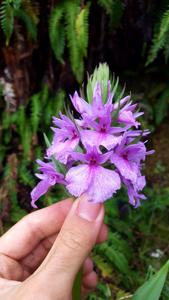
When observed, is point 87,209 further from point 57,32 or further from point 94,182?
point 57,32

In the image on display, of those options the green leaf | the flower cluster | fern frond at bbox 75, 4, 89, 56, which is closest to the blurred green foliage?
fern frond at bbox 75, 4, 89, 56

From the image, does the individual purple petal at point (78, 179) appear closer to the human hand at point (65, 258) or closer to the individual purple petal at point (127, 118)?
the human hand at point (65, 258)

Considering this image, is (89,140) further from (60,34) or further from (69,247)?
(60,34)

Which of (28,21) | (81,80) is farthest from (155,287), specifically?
(28,21)

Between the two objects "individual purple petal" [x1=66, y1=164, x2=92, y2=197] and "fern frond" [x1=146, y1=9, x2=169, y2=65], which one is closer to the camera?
"individual purple petal" [x1=66, y1=164, x2=92, y2=197]

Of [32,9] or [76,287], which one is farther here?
[32,9]

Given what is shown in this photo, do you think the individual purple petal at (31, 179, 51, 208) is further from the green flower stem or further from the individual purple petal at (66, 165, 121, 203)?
the green flower stem
